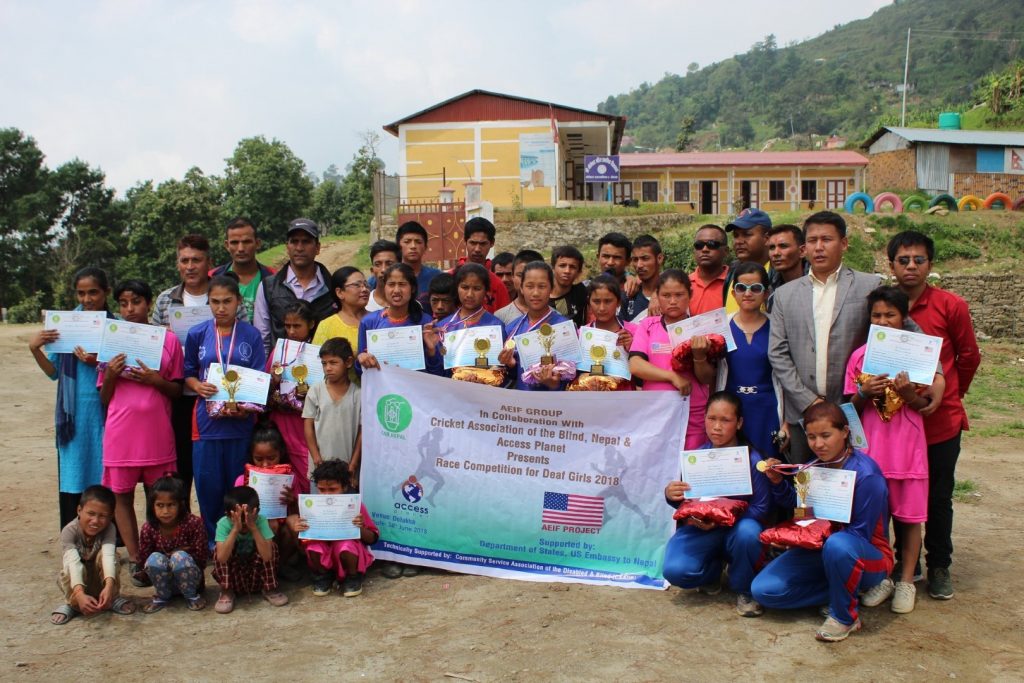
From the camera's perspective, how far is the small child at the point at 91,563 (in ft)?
15.0

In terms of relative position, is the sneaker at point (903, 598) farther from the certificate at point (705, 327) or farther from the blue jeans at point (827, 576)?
the certificate at point (705, 327)

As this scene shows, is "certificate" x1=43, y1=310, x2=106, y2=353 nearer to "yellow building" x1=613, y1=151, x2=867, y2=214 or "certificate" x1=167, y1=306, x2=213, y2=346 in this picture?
"certificate" x1=167, y1=306, x2=213, y2=346

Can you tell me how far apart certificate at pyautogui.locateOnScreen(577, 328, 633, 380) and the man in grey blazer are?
0.87 meters

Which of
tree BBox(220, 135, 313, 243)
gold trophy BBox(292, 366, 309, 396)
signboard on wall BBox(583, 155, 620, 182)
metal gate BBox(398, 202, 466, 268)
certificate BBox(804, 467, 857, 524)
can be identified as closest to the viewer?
certificate BBox(804, 467, 857, 524)

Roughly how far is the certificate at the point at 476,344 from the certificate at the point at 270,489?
1266mm

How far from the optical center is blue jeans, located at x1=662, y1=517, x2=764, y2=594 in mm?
4480

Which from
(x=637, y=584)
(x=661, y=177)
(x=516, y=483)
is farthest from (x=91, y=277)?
(x=661, y=177)

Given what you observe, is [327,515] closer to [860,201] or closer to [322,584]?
[322,584]

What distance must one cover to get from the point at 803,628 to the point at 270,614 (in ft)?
9.44

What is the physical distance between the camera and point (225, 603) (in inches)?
185

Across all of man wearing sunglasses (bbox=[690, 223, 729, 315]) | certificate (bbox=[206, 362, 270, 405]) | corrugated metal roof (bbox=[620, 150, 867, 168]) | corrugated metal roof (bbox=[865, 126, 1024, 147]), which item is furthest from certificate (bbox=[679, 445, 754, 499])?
corrugated metal roof (bbox=[865, 126, 1024, 147])

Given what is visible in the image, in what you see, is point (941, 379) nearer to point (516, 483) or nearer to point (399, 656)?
point (516, 483)

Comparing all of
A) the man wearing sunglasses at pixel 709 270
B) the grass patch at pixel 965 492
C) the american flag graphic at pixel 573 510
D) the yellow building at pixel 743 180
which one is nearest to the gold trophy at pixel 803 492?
the american flag graphic at pixel 573 510

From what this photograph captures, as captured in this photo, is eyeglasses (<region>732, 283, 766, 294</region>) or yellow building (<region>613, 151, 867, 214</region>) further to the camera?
yellow building (<region>613, 151, 867, 214</region>)
